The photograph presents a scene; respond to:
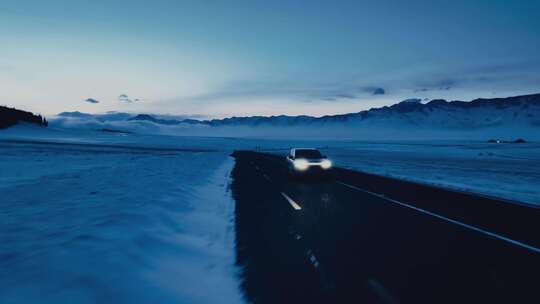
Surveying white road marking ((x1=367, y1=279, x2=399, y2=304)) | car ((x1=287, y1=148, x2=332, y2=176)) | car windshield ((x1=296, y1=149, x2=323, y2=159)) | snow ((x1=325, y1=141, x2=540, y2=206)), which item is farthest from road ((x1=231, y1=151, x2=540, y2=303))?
→ car windshield ((x1=296, y1=149, x2=323, y2=159))

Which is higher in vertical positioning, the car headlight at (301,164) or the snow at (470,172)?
the car headlight at (301,164)

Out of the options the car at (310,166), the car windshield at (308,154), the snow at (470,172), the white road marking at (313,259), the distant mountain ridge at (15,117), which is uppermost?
the distant mountain ridge at (15,117)

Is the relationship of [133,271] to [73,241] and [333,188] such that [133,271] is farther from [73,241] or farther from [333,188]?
[333,188]

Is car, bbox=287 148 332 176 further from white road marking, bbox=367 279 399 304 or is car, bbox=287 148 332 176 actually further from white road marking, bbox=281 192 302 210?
white road marking, bbox=367 279 399 304

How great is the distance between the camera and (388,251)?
5875mm

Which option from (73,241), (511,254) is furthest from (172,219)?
(511,254)

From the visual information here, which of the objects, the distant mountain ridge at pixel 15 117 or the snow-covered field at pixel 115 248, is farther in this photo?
the distant mountain ridge at pixel 15 117

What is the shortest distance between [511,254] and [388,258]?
204 cm

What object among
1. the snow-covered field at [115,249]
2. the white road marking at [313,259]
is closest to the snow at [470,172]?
the white road marking at [313,259]

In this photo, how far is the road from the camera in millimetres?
4336

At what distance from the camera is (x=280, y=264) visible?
5379 mm

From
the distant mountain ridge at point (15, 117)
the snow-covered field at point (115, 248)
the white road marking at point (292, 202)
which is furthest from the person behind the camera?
the distant mountain ridge at point (15, 117)

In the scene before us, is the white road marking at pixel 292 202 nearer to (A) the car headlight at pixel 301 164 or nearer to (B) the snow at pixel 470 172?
(A) the car headlight at pixel 301 164

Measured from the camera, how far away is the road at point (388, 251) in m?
4.34
